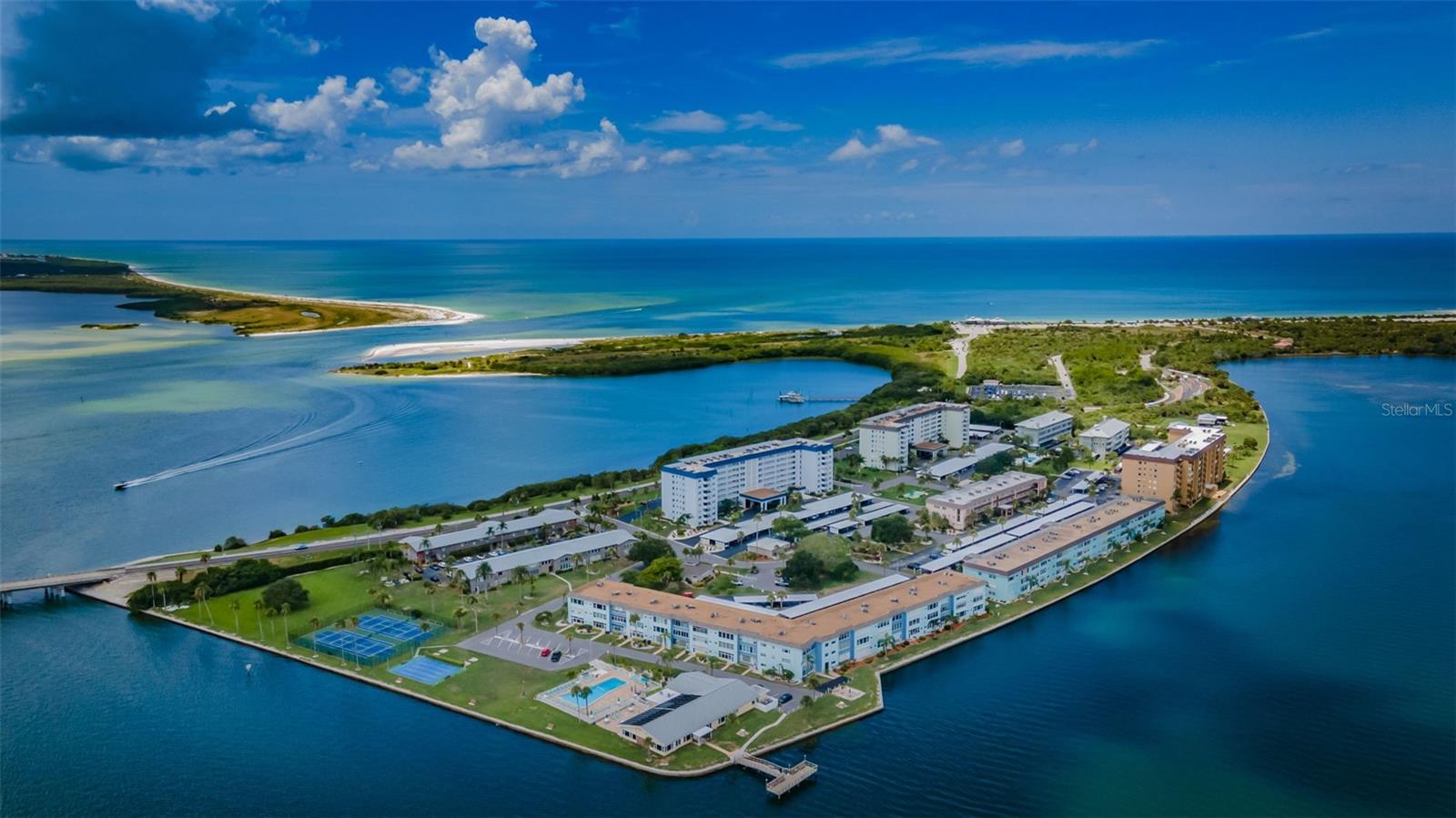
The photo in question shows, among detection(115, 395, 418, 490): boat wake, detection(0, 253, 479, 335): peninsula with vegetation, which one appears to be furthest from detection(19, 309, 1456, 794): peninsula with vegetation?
detection(0, 253, 479, 335): peninsula with vegetation

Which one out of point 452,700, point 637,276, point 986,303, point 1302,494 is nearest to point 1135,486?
point 1302,494

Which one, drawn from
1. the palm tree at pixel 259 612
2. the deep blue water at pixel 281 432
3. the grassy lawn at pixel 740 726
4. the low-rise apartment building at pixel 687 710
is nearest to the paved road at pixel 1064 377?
the deep blue water at pixel 281 432

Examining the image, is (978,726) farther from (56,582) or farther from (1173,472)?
(56,582)

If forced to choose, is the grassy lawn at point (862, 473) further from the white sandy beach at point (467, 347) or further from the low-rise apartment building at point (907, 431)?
the white sandy beach at point (467, 347)

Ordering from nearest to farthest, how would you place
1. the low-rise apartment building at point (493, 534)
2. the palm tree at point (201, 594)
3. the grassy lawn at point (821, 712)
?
the grassy lawn at point (821, 712) → the palm tree at point (201, 594) → the low-rise apartment building at point (493, 534)

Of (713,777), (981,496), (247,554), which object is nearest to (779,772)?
(713,777)

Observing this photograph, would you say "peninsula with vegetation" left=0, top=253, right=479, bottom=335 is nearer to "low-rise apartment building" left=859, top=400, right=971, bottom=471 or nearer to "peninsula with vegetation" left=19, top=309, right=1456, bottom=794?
"peninsula with vegetation" left=19, top=309, right=1456, bottom=794
